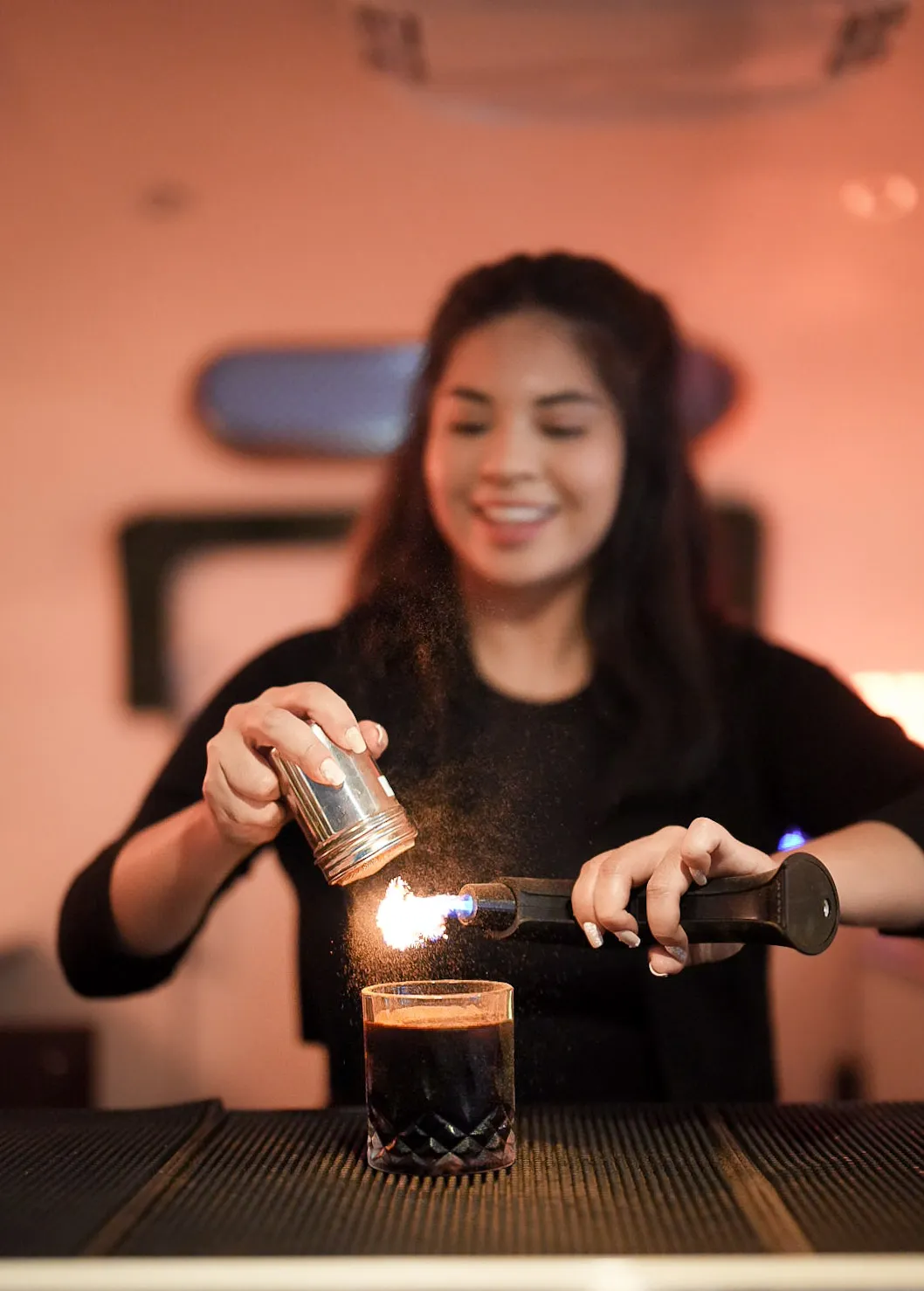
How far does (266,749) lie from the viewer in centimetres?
94

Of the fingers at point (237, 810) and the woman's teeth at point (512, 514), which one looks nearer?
the fingers at point (237, 810)

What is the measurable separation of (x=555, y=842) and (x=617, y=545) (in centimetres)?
29

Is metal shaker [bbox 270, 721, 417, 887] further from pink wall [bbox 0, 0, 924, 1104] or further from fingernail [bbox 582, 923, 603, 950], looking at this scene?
pink wall [bbox 0, 0, 924, 1104]

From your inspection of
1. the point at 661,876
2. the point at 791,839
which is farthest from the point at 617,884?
the point at 791,839

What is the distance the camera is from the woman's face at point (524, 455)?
1.18 metres

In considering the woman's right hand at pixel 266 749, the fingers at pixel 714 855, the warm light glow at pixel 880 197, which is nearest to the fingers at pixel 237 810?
the woman's right hand at pixel 266 749

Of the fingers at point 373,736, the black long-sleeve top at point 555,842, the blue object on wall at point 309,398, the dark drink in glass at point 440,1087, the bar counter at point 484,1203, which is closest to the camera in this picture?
the bar counter at point 484,1203

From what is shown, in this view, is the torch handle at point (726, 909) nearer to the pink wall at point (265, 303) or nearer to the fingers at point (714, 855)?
the fingers at point (714, 855)

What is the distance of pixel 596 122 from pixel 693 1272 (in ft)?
3.50

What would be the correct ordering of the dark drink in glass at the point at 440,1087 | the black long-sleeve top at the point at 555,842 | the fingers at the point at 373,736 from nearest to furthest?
the dark drink in glass at the point at 440,1087
the fingers at the point at 373,736
the black long-sleeve top at the point at 555,842

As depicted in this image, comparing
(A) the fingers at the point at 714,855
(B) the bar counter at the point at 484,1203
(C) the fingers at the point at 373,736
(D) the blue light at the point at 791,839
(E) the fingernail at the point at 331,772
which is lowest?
(B) the bar counter at the point at 484,1203

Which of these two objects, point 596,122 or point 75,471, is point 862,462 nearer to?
point 596,122

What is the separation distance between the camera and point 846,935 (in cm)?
127

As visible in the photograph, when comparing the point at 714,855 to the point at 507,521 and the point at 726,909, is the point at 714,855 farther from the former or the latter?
the point at 507,521
